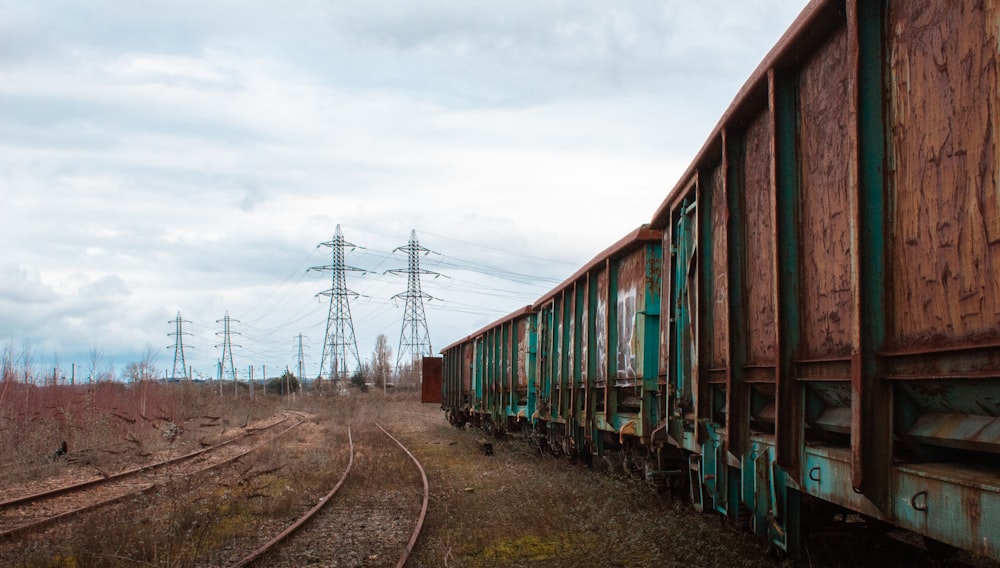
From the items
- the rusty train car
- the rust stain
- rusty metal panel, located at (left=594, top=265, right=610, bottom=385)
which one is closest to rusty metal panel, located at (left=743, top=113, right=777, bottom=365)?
the rusty train car

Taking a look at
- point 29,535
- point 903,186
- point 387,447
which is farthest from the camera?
point 387,447

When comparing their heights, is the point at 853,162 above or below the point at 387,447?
above

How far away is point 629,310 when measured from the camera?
9.01 meters

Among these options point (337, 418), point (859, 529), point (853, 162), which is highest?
point (853, 162)

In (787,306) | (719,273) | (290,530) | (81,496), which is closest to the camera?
(787,306)

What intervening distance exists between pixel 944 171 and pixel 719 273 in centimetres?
287

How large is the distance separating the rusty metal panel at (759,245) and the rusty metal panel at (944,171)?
130 cm

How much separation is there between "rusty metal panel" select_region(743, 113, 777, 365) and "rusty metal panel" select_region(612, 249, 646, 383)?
3.38 meters

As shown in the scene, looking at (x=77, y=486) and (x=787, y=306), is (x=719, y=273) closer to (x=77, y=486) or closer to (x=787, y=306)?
(x=787, y=306)

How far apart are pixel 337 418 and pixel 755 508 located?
3031 centimetres

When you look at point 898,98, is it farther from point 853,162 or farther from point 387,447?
point 387,447

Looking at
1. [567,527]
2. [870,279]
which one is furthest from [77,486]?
[870,279]

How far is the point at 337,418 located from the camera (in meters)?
33.5

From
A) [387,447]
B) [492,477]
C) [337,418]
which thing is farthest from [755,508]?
[337,418]
